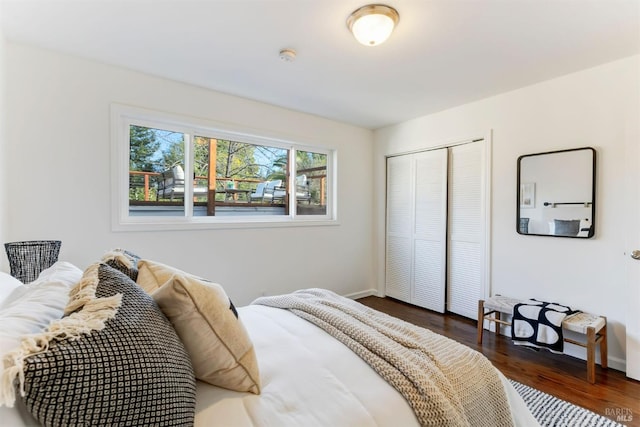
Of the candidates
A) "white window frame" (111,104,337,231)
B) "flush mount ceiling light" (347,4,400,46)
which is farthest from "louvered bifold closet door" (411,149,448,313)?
"flush mount ceiling light" (347,4,400,46)

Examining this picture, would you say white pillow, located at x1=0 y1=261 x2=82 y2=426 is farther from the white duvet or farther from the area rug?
the area rug

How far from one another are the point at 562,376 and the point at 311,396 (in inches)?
89.0

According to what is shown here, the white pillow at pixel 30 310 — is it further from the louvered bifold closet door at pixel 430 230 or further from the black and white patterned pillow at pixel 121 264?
the louvered bifold closet door at pixel 430 230

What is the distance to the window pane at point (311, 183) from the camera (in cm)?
372

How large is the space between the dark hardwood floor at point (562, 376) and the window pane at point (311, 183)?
1956mm

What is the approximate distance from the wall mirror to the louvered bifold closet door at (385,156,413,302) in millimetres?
1275

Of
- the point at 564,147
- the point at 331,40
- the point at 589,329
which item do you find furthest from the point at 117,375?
the point at 564,147

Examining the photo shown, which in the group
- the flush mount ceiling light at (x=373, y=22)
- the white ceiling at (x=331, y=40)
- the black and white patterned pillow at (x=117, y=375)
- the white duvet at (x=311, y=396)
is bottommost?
the white duvet at (x=311, y=396)

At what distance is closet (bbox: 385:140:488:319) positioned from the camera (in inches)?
126

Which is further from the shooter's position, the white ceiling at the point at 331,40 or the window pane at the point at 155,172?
the window pane at the point at 155,172

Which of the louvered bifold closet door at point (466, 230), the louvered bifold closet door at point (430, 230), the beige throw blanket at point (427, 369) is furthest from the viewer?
the louvered bifold closet door at point (430, 230)

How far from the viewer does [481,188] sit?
10.2 ft

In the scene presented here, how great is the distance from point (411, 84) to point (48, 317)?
2836 millimetres

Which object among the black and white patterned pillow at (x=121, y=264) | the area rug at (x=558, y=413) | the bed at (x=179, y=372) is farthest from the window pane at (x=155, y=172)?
the area rug at (x=558, y=413)
